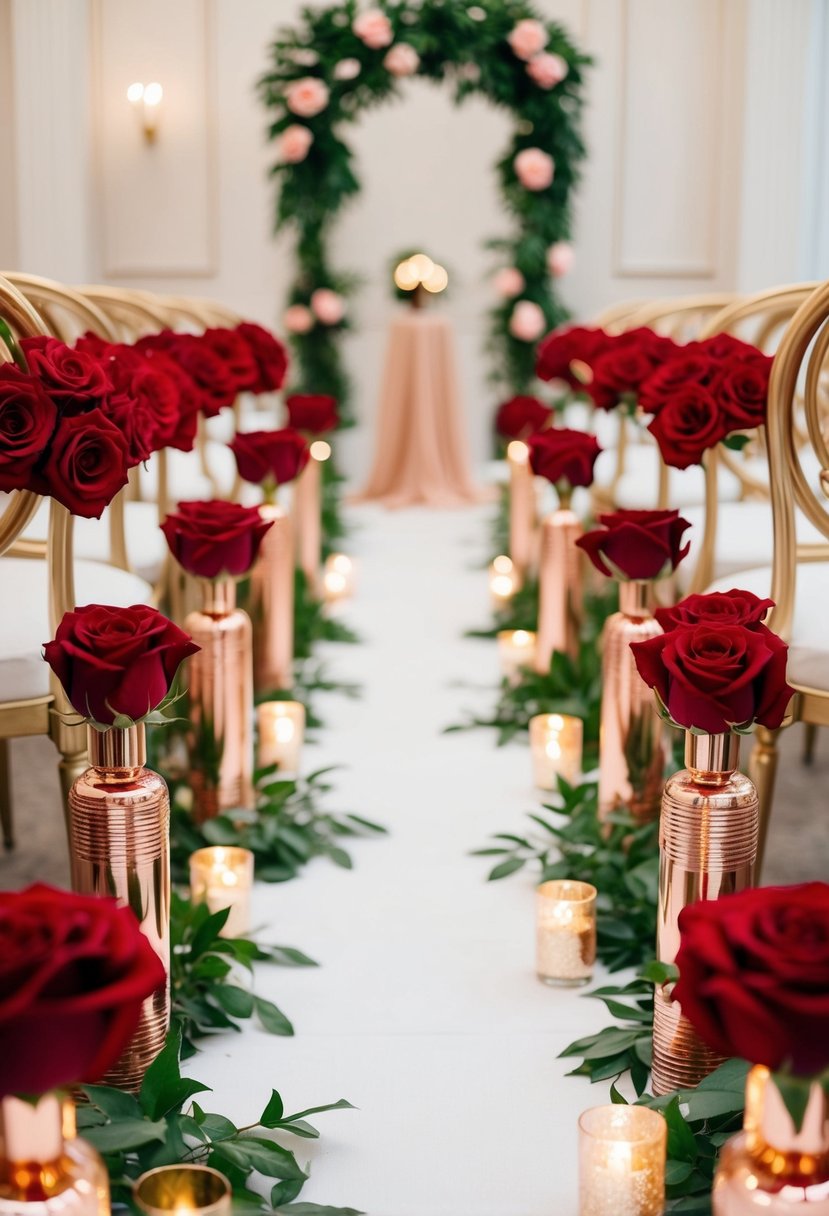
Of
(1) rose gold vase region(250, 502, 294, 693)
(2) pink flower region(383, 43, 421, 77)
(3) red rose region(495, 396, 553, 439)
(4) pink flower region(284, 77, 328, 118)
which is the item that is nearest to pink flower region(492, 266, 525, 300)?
(2) pink flower region(383, 43, 421, 77)

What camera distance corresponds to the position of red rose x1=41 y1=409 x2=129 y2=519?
1.49m

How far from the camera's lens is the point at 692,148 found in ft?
25.0

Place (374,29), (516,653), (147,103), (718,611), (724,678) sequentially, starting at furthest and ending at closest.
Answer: (147,103) < (374,29) < (516,653) < (718,611) < (724,678)

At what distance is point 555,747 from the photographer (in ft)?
7.98

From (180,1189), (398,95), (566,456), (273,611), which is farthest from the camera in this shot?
(398,95)

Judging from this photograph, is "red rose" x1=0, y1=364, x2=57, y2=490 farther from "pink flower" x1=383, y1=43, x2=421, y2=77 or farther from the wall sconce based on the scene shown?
Result: the wall sconce

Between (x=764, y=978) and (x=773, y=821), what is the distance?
1819 millimetres

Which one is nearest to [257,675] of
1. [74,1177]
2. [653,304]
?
[653,304]

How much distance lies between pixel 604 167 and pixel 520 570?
4285 millimetres

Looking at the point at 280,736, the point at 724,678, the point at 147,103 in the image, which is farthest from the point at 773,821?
the point at 147,103

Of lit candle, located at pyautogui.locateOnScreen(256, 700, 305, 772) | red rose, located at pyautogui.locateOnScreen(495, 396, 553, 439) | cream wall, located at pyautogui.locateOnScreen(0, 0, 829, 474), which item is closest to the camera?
lit candle, located at pyautogui.locateOnScreen(256, 700, 305, 772)

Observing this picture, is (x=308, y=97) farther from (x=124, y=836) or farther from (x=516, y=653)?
(x=124, y=836)

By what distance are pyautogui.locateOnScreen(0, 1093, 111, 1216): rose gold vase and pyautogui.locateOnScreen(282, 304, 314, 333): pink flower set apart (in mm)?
6580

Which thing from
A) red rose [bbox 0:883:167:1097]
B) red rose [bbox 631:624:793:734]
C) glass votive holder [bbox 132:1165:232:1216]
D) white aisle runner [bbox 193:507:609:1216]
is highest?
red rose [bbox 631:624:793:734]
